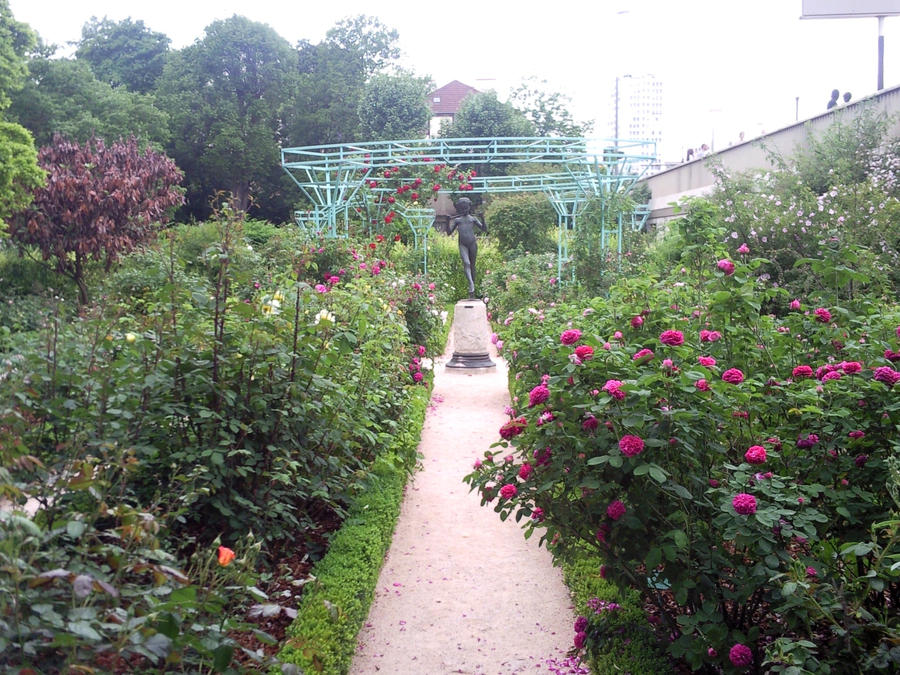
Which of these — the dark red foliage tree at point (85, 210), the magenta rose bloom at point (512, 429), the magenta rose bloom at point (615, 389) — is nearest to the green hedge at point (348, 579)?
the magenta rose bloom at point (512, 429)

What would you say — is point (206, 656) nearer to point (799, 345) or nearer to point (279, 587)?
point (279, 587)

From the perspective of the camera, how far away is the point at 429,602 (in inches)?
150

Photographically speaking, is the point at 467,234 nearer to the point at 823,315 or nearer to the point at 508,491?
the point at 823,315

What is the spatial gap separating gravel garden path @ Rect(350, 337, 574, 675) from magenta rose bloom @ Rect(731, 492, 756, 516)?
1.45 metres

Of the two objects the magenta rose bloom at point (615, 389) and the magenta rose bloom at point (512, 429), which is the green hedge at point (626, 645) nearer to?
the magenta rose bloom at point (512, 429)

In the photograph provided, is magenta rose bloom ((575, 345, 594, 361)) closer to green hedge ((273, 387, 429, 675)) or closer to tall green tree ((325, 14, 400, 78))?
green hedge ((273, 387, 429, 675))

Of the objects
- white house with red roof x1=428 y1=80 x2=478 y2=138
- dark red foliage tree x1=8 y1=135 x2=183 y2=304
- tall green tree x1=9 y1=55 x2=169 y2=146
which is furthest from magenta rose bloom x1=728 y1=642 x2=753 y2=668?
white house with red roof x1=428 y1=80 x2=478 y2=138

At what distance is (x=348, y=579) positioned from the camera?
3428 millimetres

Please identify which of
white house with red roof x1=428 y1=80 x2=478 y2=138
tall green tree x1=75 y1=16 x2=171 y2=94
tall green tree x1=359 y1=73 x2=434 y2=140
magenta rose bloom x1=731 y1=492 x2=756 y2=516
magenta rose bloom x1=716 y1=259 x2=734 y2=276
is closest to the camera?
magenta rose bloom x1=731 y1=492 x2=756 y2=516

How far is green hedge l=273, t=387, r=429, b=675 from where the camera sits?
109 inches

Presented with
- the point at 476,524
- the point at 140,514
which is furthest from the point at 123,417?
the point at 476,524

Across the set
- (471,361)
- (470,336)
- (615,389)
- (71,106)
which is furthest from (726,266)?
(71,106)

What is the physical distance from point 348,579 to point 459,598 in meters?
0.69

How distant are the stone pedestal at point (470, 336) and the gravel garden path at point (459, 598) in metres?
4.36
